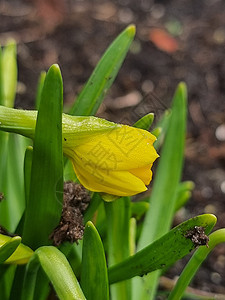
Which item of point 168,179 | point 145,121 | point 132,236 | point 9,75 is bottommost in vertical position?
point 132,236

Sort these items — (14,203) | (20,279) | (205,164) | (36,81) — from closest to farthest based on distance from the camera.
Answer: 1. (20,279)
2. (14,203)
3. (205,164)
4. (36,81)

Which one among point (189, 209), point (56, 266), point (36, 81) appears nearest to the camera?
point (56, 266)

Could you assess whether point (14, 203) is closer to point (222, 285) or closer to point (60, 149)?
point (60, 149)

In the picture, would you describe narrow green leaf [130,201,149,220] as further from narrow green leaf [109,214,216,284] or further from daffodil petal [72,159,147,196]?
daffodil petal [72,159,147,196]

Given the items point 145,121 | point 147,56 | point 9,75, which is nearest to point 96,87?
point 145,121

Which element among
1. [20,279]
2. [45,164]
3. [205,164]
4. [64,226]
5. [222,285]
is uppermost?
[45,164]

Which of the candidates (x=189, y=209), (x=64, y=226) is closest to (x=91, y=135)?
(x=64, y=226)

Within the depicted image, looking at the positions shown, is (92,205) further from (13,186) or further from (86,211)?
(13,186)

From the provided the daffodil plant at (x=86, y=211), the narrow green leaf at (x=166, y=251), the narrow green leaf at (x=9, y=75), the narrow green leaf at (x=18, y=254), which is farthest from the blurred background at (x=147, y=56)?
the narrow green leaf at (x=18, y=254)

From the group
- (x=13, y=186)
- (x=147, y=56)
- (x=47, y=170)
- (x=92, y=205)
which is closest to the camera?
(x=47, y=170)
